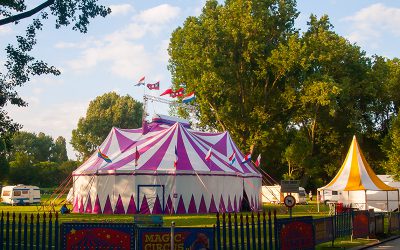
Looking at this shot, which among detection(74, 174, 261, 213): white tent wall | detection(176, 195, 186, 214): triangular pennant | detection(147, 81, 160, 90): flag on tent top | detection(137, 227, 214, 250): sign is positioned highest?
detection(147, 81, 160, 90): flag on tent top

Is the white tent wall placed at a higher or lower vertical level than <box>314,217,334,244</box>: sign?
higher

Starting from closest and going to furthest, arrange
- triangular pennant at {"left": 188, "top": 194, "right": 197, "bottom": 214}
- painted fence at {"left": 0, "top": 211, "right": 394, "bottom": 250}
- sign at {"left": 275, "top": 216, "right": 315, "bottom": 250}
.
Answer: painted fence at {"left": 0, "top": 211, "right": 394, "bottom": 250}
sign at {"left": 275, "top": 216, "right": 315, "bottom": 250}
triangular pennant at {"left": 188, "top": 194, "right": 197, "bottom": 214}

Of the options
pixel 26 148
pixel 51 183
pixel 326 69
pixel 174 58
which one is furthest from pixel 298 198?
pixel 26 148

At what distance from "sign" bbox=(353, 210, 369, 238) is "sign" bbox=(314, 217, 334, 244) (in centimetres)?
282

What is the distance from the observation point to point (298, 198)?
50.1 meters

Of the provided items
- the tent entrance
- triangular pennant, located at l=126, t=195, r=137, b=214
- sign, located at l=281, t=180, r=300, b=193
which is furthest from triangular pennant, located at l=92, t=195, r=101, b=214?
sign, located at l=281, t=180, r=300, b=193

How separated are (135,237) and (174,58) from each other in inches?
1670

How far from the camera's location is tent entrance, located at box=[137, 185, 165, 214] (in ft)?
102

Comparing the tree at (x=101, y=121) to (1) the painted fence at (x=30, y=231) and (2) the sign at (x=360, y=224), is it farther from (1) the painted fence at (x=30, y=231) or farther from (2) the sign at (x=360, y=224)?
(1) the painted fence at (x=30, y=231)

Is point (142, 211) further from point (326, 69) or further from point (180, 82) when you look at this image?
point (326, 69)

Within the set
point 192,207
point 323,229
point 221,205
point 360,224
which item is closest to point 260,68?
point 221,205

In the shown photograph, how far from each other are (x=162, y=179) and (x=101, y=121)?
6278cm

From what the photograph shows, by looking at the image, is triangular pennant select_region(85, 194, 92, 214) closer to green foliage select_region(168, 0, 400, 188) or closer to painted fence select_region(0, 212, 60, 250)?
green foliage select_region(168, 0, 400, 188)

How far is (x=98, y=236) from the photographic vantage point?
36.8 ft
